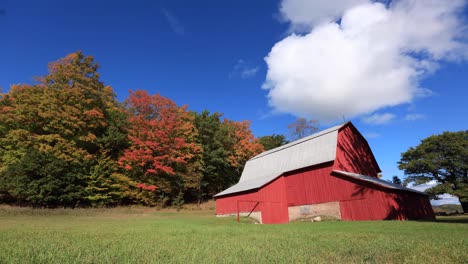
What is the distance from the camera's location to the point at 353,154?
Result: 88.5 ft

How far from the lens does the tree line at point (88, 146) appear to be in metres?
30.1

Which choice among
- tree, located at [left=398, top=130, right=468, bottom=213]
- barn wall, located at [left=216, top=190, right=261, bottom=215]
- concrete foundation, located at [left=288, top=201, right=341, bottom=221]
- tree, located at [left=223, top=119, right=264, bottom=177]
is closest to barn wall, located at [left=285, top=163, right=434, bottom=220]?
concrete foundation, located at [left=288, top=201, right=341, bottom=221]

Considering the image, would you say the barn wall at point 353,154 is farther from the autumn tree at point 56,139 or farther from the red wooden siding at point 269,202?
the autumn tree at point 56,139

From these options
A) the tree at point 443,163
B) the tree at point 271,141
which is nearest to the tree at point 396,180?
the tree at point 443,163

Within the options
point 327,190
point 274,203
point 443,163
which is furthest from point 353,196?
point 443,163

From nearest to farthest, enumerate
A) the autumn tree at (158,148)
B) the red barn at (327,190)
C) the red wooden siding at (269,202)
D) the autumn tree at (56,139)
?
the red barn at (327,190) < the red wooden siding at (269,202) < the autumn tree at (56,139) < the autumn tree at (158,148)

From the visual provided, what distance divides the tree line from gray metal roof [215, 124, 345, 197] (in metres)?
10.7

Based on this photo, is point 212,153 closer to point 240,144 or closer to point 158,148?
point 240,144

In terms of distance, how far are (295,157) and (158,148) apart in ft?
56.1

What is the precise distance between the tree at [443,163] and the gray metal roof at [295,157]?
52.0 ft

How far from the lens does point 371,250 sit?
6.13 metres

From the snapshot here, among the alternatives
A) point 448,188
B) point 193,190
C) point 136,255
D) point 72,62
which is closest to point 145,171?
point 193,190

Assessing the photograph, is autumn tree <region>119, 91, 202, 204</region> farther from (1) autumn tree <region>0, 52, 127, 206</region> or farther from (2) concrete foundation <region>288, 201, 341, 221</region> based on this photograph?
(2) concrete foundation <region>288, 201, 341, 221</region>

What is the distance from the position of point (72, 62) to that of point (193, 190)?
23432 mm
